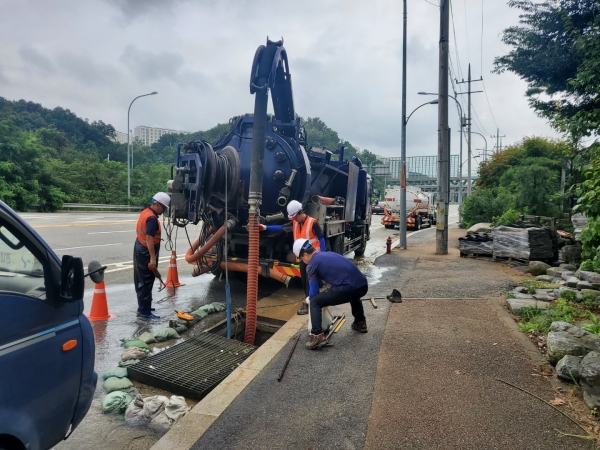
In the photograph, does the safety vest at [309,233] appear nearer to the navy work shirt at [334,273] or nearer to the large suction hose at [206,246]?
the large suction hose at [206,246]

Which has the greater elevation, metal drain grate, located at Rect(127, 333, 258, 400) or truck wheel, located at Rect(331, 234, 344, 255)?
truck wheel, located at Rect(331, 234, 344, 255)

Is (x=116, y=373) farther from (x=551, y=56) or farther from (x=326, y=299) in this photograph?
(x=551, y=56)

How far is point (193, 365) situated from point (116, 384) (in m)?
0.75

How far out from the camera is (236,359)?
4977 millimetres

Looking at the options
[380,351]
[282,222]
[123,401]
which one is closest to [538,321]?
[380,351]

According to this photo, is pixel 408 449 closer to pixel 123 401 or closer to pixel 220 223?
pixel 123 401

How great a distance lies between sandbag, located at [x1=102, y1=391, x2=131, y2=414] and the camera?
151 inches

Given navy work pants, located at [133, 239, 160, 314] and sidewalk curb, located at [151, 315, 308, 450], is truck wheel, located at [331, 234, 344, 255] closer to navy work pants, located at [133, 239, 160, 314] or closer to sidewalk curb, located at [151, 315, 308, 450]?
navy work pants, located at [133, 239, 160, 314]

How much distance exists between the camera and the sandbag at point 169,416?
361cm

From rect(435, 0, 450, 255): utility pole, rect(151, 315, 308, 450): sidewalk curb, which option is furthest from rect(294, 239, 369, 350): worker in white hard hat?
rect(435, 0, 450, 255): utility pole

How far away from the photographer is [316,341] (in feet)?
16.2

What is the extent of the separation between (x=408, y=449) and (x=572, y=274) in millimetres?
6703

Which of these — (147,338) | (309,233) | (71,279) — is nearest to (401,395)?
(71,279)

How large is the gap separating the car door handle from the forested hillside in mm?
9026
